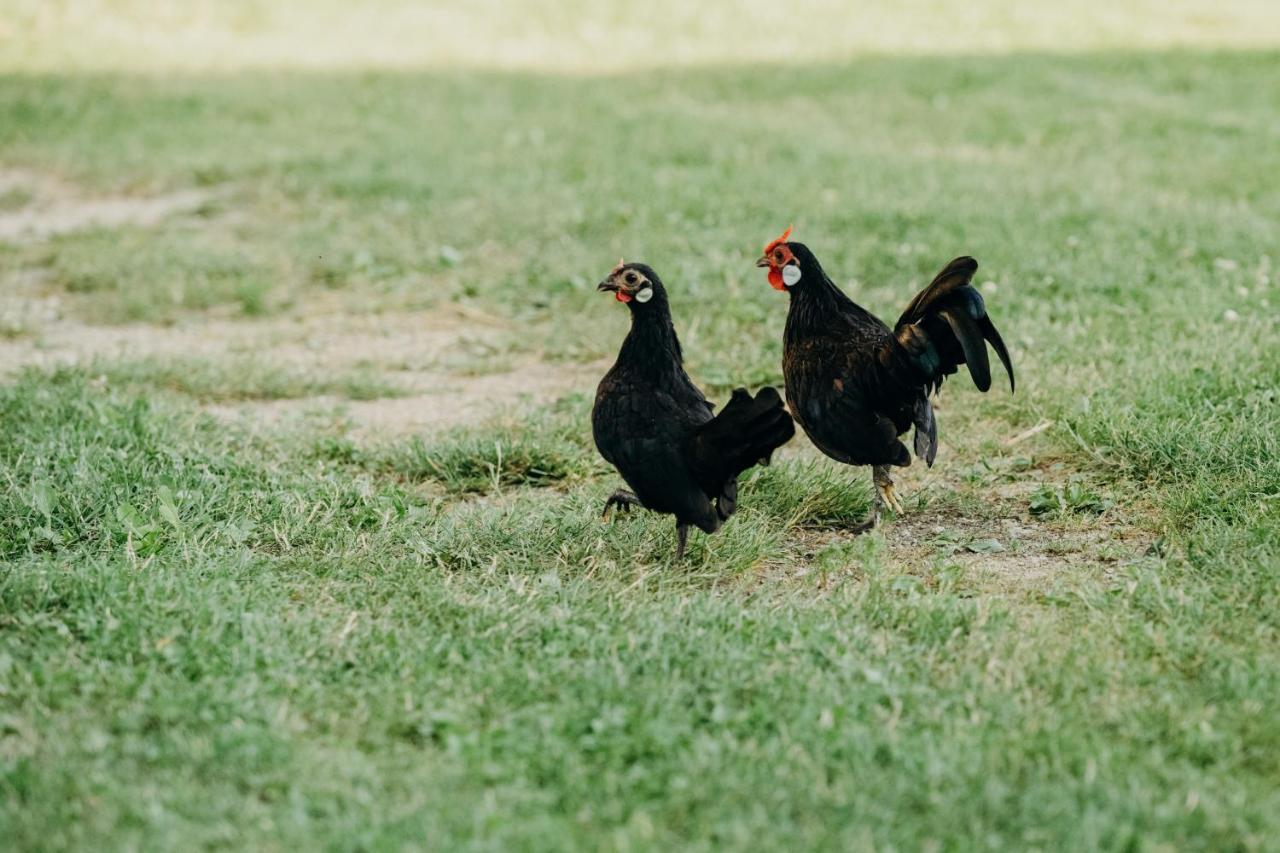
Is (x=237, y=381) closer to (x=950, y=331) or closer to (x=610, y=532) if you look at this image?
(x=610, y=532)

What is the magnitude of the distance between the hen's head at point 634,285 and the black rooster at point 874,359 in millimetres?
571

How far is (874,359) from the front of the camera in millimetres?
4129

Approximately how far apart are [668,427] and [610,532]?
1.79ft

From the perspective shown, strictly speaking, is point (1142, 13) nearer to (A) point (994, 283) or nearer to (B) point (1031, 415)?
(A) point (994, 283)

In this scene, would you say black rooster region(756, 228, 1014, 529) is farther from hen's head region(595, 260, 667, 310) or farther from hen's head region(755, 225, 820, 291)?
hen's head region(595, 260, 667, 310)

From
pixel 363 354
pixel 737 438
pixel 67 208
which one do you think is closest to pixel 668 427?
pixel 737 438

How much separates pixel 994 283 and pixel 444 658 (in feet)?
13.8

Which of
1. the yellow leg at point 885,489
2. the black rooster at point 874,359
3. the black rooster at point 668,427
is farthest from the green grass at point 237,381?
the yellow leg at point 885,489

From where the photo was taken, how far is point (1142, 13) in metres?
15.6

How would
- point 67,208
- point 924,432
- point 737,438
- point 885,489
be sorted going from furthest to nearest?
1. point 67,208
2. point 885,489
3. point 924,432
4. point 737,438

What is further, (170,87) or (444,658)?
(170,87)

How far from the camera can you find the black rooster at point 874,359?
150 inches

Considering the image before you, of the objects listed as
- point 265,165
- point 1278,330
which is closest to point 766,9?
point 265,165

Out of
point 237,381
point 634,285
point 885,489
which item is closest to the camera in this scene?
point 634,285
